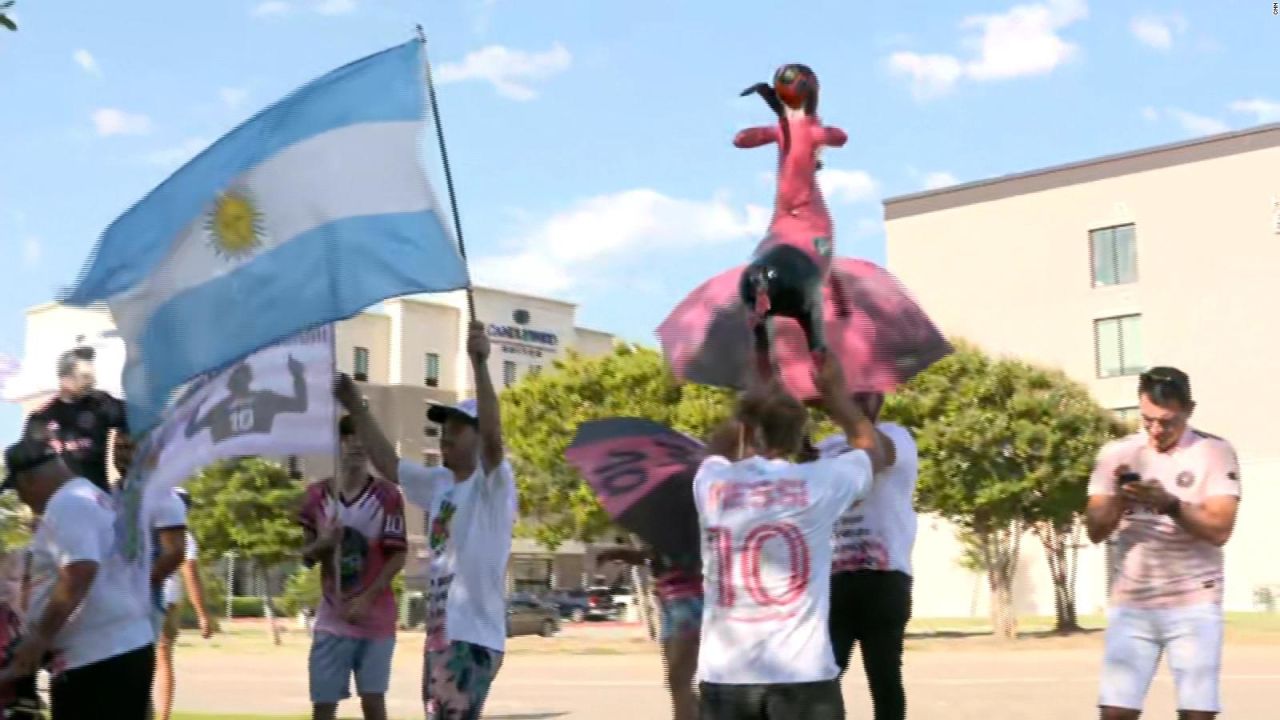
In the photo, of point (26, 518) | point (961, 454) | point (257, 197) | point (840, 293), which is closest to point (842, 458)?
point (840, 293)

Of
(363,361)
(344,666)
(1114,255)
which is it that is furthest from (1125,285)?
(344,666)

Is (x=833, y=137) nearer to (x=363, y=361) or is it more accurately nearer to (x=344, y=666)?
(x=344, y=666)

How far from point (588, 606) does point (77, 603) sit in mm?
50752

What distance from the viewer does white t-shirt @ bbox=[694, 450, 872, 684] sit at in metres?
4.73

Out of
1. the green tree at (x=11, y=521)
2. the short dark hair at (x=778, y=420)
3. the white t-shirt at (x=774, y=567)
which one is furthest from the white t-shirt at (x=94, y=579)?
the short dark hair at (x=778, y=420)

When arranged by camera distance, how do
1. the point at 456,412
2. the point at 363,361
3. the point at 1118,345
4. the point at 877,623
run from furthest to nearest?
the point at 363,361, the point at 1118,345, the point at 456,412, the point at 877,623

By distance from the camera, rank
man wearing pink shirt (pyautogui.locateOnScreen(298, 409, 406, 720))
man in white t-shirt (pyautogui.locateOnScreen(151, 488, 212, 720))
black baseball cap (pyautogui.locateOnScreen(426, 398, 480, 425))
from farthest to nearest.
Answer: man in white t-shirt (pyautogui.locateOnScreen(151, 488, 212, 720))
man wearing pink shirt (pyautogui.locateOnScreen(298, 409, 406, 720))
black baseball cap (pyautogui.locateOnScreen(426, 398, 480, 425))

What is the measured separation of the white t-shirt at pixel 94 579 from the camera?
5.48m

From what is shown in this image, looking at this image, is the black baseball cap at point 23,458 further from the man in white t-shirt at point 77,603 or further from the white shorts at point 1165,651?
the white shorts at point 1165,651

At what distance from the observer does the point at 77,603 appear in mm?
5438

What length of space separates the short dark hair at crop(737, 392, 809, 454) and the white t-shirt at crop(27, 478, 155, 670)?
2370 mm

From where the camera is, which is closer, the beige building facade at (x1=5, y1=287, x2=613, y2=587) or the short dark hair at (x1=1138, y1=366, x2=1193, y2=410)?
the short dark hair at (x1=1138, y1=366, x2=1193, y2=410)

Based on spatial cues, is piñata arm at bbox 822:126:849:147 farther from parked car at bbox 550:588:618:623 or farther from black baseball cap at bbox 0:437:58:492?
parked car at bbox 550:588:618:623

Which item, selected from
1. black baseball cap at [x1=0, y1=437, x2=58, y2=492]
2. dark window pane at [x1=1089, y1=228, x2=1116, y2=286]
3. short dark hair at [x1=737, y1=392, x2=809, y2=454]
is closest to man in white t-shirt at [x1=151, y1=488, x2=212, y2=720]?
black baseball cap at [x1=0, y1=437, x2=58, y2=492]
